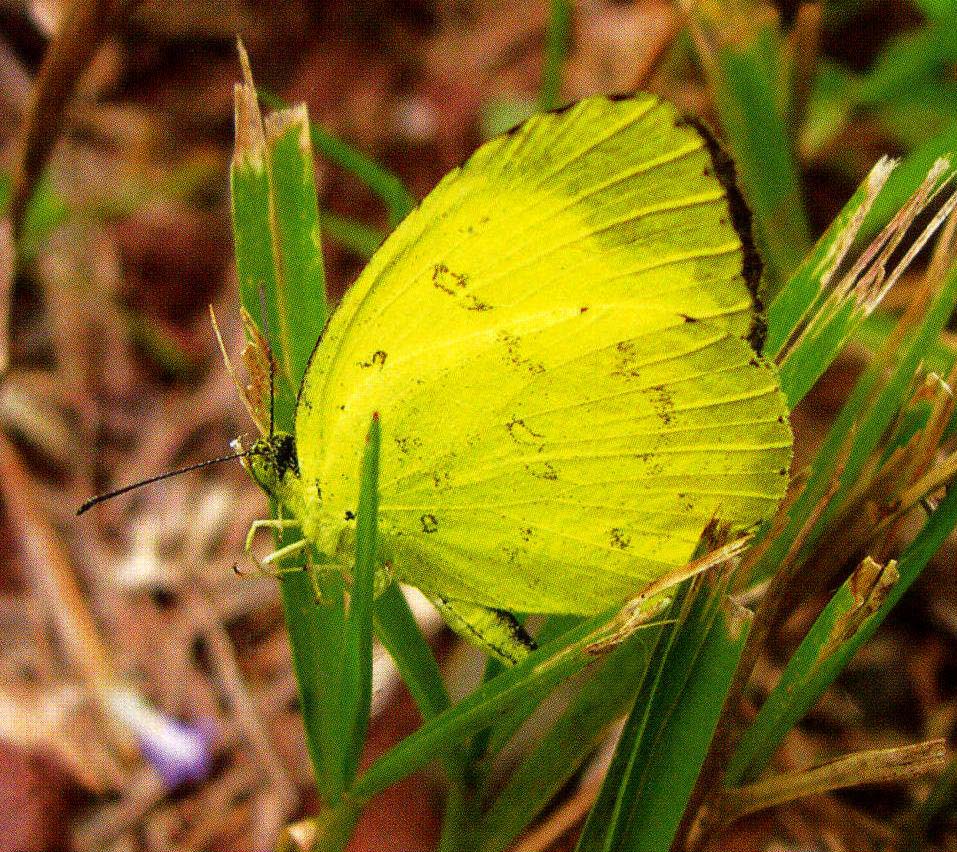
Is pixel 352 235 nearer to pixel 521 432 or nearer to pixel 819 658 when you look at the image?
pixel 521 432

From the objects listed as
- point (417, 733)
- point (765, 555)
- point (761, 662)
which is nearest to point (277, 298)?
point (417, 733)

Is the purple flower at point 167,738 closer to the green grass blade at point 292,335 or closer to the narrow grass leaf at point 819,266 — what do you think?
the green grass blade at point 292,335

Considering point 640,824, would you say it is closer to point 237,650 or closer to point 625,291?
point 625,291

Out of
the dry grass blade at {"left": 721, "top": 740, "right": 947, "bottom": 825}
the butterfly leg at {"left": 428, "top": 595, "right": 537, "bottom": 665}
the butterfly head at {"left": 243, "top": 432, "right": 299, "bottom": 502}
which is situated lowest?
the dry grass blade at {"left": 721, "top": 740, "right": 947, "bottom": 825}

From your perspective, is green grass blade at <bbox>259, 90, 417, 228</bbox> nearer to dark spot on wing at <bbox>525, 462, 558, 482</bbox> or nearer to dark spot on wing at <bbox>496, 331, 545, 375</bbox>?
dark spot on wing at <bbox>496, 331, 545, 375</bbox>

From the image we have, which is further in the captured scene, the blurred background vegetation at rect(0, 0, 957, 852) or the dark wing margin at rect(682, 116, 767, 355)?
the blurred background vegetation at rect(0, 0, 957, 852)

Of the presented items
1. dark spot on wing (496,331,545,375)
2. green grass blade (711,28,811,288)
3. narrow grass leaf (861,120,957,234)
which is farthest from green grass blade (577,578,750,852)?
green grass blade (711,28,811,288)

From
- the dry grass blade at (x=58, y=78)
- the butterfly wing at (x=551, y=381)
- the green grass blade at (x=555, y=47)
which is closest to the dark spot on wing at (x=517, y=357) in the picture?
the butterfly wing at (x=551, y=381)

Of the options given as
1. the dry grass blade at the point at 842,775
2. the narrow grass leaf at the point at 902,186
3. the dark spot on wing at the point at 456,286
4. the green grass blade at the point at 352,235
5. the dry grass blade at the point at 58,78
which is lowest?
the dry grass blade at the point at 842,775
